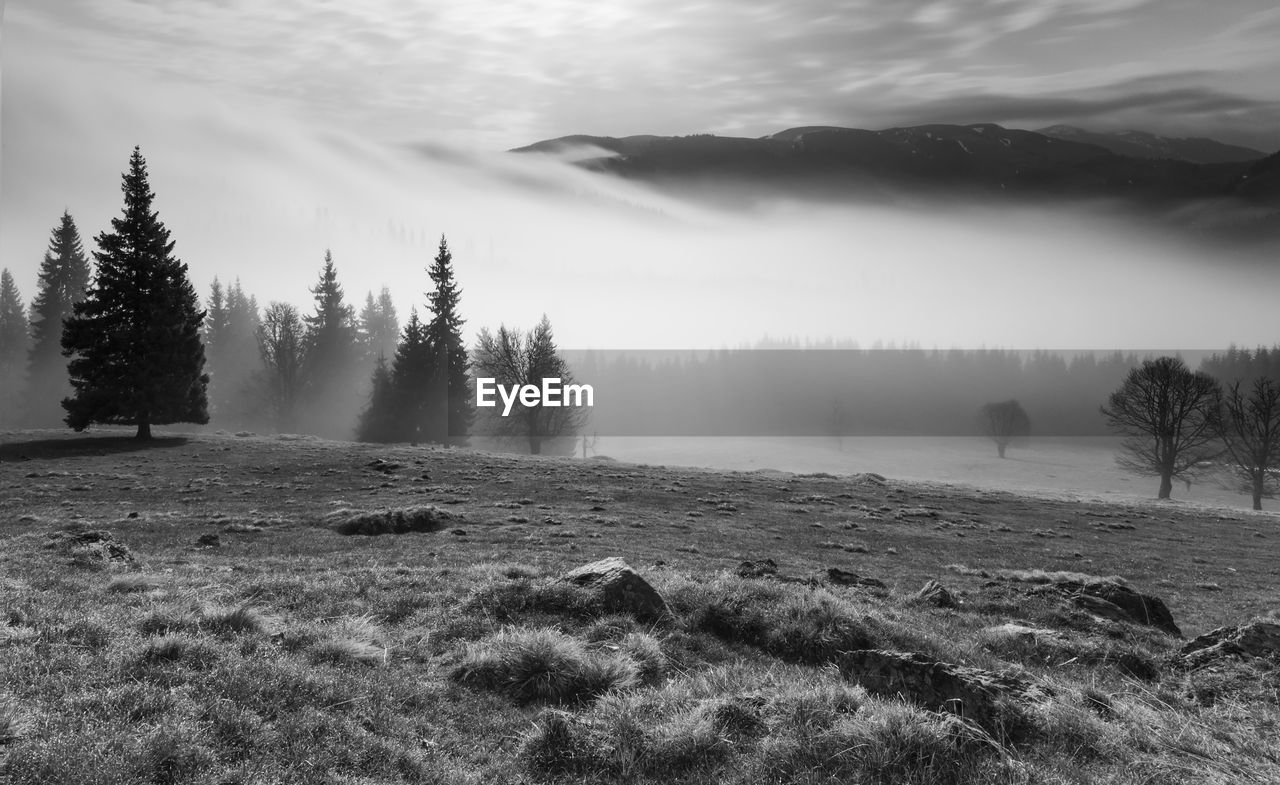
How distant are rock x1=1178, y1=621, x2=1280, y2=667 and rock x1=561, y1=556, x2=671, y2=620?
24.9ft

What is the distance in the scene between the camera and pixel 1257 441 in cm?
6844

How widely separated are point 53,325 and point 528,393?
74.8 metres

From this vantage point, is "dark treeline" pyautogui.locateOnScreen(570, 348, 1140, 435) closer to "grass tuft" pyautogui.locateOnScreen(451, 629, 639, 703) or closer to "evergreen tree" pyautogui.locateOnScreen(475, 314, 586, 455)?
"evergreen tree" pyautogui.locateOnScreen(475, 314, 586, 455)

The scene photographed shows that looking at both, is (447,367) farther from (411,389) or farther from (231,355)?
(231,355)

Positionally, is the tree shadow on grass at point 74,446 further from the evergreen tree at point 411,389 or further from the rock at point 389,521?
the rock at point 389,521

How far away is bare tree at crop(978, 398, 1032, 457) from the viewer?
111m

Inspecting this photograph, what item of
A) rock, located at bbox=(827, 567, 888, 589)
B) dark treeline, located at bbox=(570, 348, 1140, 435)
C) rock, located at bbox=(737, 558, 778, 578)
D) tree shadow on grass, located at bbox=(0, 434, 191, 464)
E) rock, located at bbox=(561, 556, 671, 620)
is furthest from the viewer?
dark treeline, located at bbox=(570, 348, 1140, 435)

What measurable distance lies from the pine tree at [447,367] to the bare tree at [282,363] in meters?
25.7

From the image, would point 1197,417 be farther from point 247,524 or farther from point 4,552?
point 4,552

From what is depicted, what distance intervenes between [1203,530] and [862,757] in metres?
43.8

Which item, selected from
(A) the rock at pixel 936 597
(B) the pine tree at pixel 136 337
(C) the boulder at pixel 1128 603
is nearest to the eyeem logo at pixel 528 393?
(B) the pine tree at pixel 136 337

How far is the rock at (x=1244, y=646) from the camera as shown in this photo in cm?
892

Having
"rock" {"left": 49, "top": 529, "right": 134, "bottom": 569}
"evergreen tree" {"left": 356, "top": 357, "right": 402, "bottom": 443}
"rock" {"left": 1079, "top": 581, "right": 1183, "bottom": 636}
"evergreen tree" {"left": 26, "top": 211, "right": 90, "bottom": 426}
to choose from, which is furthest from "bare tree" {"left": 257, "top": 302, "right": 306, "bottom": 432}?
"rock" {"left": 1079, "top": 581, "right": 1183, "bottom": 636}

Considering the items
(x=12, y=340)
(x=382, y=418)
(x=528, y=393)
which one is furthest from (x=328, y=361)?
(x=12, y=340)
